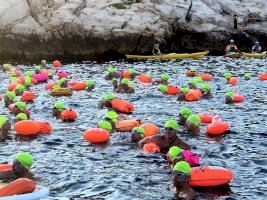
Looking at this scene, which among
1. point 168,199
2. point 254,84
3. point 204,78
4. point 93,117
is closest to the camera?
point 168,199

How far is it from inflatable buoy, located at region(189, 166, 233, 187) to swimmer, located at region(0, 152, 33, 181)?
410cm

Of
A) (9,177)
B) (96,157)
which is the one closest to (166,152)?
(96,157)

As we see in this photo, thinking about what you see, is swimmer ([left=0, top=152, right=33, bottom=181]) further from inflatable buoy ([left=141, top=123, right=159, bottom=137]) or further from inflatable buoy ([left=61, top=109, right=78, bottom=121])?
inflatable buoy ([left=61, top=109, right=78, bottom=121])

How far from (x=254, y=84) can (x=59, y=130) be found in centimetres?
1611

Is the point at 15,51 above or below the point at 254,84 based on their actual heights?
below

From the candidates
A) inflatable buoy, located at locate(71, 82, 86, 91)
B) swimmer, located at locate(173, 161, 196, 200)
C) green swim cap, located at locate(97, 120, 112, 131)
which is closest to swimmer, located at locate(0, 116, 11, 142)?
green swim cap, located at locate(97, 120, 112, 131)

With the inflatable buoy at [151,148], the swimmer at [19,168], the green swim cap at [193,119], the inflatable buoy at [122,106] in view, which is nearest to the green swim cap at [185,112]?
the green swim cap at [193,119]

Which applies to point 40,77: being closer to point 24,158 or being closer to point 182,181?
point 24,158

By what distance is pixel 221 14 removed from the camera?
58.8 m

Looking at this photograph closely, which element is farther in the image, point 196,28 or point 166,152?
point 196,28

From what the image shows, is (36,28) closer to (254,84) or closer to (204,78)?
(204,78)

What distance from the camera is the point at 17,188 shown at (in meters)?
10.9

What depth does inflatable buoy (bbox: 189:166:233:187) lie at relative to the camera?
38.4 feet

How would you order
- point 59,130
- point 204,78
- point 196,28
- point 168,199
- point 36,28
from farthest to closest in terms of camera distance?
1. point 196,28
2. point 36,28
3. point 204,78
4. point 59,130
5. point 168,199
